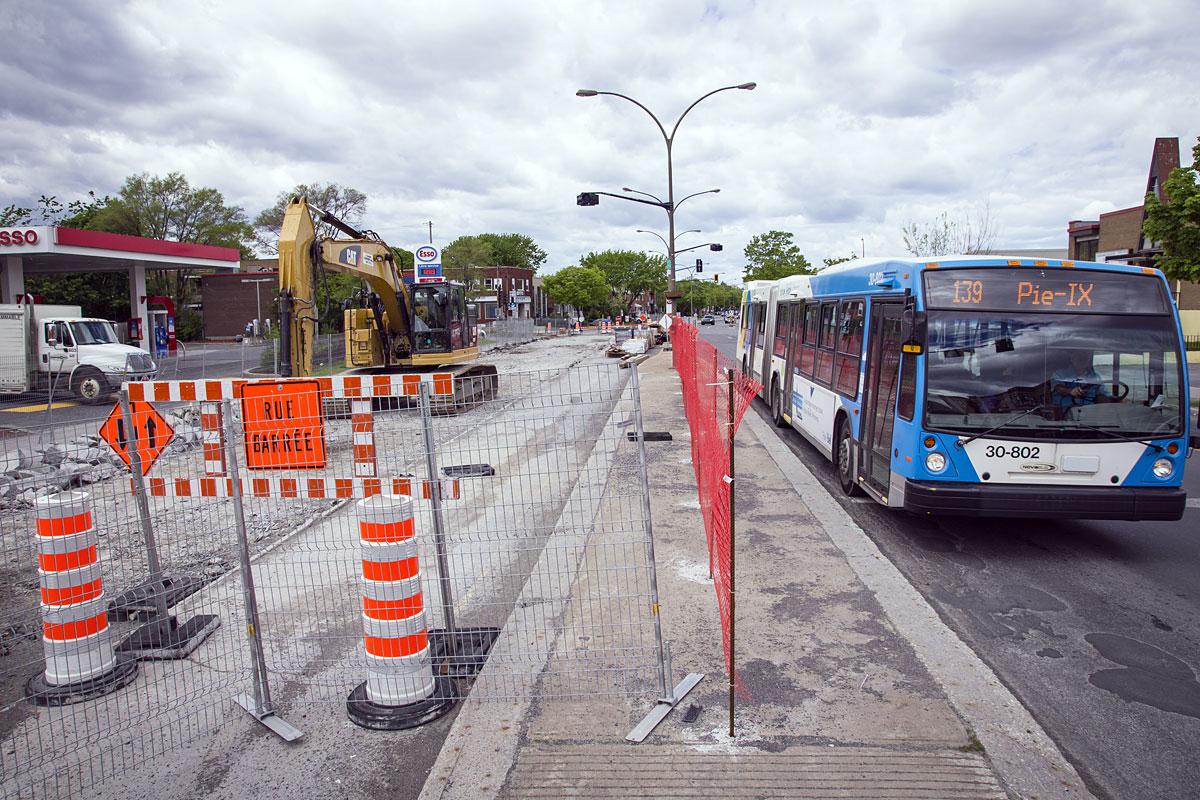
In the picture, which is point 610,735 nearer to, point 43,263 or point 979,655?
point 979,655

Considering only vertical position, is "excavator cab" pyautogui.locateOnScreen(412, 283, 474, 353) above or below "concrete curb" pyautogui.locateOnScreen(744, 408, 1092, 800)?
above

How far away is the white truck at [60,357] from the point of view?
67.9 feet

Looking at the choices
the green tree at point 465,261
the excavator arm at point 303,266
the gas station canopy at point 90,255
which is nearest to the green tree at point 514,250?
the green tree at point 465,261

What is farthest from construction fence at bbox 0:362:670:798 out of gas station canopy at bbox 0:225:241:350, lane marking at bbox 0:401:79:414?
gas station canopy at bbox 0:225:241:350

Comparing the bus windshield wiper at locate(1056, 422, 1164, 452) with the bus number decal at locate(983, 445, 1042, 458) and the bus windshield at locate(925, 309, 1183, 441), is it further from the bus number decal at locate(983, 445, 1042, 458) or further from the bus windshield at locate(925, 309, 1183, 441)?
the bus number decal at locate(983, 445, 1042, 458)

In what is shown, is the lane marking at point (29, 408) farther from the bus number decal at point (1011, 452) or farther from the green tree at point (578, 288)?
the green tree at point (578, 288)

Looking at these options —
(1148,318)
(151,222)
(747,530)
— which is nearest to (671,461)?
(747,530)

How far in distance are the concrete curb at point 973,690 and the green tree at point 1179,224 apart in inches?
535

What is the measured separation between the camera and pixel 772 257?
236 ft

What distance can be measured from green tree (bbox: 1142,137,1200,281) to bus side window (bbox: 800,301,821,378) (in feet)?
30.3

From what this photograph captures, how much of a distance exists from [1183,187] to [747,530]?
14275mm

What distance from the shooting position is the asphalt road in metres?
4.03

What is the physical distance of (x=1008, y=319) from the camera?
22.7 feet

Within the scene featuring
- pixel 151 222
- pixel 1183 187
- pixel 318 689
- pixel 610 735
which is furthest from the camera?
pixel 151 222
